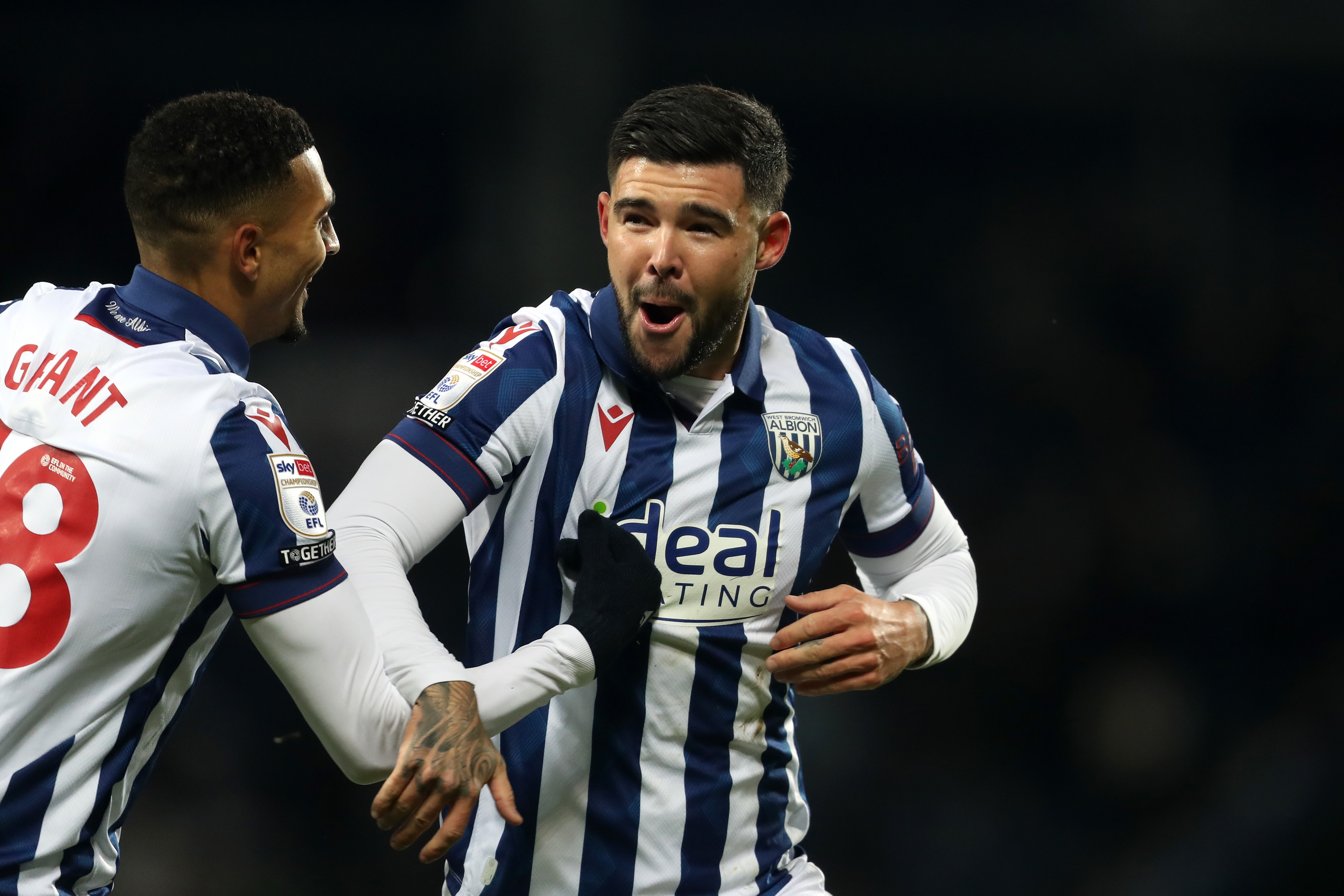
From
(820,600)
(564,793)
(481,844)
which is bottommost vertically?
(481,844)

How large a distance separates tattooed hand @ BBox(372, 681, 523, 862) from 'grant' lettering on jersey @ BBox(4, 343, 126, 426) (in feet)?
1.60

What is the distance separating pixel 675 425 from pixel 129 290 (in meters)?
0.75

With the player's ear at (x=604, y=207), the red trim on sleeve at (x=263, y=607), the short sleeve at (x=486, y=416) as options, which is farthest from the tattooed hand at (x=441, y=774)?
the player's ear at (x=604, y=207)

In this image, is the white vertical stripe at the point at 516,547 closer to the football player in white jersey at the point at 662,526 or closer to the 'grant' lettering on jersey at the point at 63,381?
the football player in white jersey at the point at 662,526

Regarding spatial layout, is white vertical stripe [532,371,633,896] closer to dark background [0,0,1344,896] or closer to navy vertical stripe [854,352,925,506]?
navy vertical stripe [854,352,925,506]

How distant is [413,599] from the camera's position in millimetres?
1398

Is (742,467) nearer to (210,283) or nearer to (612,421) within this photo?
(612,421)

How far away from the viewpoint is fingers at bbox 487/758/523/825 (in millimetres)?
1311

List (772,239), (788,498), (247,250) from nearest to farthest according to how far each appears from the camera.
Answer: (247,250) → (788,498) → (772,239)

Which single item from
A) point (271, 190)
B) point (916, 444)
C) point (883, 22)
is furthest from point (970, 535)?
point (271, 190)

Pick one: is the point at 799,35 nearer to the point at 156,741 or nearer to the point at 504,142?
the point at 504,142

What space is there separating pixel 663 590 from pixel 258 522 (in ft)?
1.92

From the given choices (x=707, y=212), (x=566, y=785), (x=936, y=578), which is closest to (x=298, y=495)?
(x=566, y=785)

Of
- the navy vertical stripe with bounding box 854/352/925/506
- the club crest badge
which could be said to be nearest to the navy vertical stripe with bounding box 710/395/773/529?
the navy vertical stripe with bounding box 854/352/925/506
